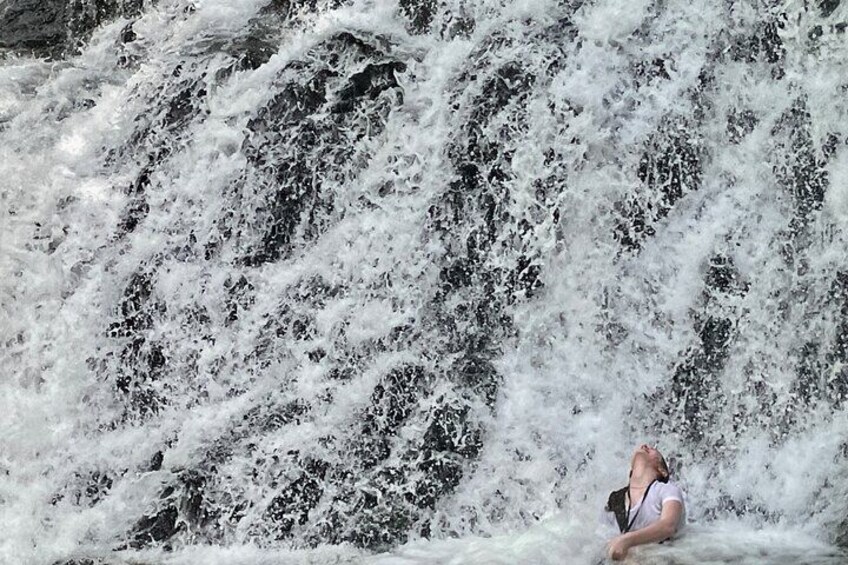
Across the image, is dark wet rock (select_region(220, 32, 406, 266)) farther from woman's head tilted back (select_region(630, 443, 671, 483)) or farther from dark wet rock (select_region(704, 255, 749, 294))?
woman's head tilted back (select_region(630, 443, 671, 483))

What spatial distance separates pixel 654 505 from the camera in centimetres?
479

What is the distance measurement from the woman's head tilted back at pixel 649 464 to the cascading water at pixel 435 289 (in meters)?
0.46

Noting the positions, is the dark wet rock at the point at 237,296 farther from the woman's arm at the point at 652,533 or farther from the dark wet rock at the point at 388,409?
the woman's arm at the point at 652,533

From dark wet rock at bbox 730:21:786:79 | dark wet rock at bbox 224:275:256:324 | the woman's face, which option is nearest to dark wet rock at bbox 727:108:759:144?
dark wet rock at bbox 730:21:786:79

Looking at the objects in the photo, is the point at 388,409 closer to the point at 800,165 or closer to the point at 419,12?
the point at 419,12

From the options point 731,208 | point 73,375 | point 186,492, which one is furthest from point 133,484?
point 731,208

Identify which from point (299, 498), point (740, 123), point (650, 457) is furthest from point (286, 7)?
point (650, 457)

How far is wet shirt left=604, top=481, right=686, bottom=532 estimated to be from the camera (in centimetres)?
475

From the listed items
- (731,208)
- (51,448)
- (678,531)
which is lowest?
(678,531)

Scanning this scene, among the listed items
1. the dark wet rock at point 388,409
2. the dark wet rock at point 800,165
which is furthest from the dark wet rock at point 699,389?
the dark wet rock at point 388,409

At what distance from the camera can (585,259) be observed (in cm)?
576

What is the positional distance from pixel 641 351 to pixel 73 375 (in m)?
3.43

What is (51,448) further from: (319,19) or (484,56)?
(484,56)

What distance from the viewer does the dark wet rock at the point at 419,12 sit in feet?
20.4
